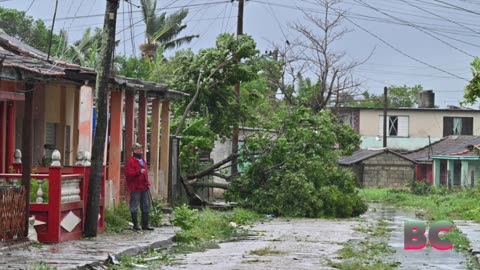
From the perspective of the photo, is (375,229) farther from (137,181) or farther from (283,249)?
(137,181)

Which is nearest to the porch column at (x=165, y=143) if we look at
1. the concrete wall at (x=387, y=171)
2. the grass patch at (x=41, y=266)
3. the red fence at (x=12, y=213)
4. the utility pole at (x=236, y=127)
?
the utility pole at (x=236, y=127)

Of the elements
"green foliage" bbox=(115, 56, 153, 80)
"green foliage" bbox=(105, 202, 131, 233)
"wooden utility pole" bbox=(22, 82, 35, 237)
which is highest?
"green foliage" bbox=(115, 56, 153, 80)

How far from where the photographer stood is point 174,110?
35.0 meters

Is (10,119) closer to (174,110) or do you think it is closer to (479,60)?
(479,60)

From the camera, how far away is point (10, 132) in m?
21.1

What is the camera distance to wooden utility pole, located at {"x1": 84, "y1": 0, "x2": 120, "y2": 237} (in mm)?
19000

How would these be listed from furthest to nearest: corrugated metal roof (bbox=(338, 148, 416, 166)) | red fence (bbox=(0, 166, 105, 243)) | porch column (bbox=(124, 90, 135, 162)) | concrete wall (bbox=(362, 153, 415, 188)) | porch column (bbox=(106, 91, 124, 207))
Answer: concrete wall (bbox=(362, 153, 415, 188)) → corrugated metal roof (bbox=(338, 148, 416, 166)) → porch column (bbox=(124, 90, 135, 162)) → porch column (bbox=(106, 91, 124, 207)) → red fence (bbox=(0, 166, 105, 243))

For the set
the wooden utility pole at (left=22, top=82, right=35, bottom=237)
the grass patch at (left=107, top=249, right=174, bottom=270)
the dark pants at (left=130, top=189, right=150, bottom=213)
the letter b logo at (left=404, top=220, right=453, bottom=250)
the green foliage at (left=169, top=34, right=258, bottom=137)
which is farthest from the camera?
the green foliage at (left=169, top=34, right=258, bottom=137)

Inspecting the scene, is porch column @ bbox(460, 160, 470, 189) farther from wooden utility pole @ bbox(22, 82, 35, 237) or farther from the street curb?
wooden utility pole @ bbox(22, 82, 35, 237)

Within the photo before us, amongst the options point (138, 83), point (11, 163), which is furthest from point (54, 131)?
point (11, 163)

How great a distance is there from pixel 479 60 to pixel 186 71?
15.9 m

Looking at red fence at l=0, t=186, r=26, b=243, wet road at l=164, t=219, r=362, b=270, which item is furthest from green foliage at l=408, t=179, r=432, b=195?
red fence at l=0, t=186, r=26, b=243

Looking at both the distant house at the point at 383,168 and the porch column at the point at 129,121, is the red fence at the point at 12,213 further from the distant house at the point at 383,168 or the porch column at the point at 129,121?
the distant house at the point at 383,168

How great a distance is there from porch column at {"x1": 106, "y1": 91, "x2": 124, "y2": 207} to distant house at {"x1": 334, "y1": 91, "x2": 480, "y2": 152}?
50359mm
